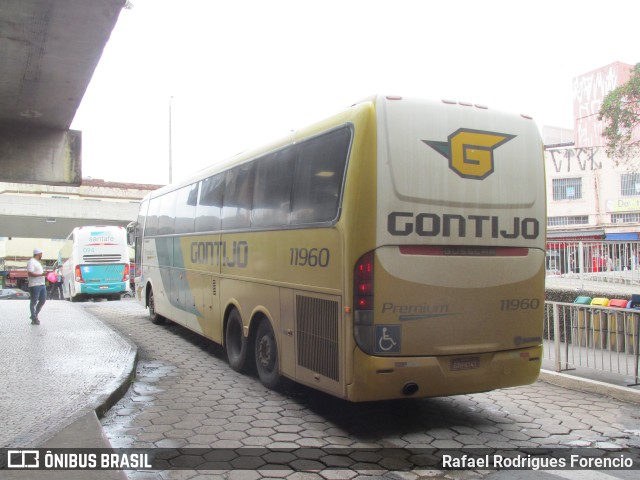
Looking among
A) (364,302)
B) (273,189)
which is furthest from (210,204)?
(364,302)

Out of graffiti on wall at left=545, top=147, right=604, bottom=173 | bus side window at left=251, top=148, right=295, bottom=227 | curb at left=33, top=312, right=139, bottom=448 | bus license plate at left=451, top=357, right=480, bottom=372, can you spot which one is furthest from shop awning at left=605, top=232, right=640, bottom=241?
curb at left=33, top=312, right=139, bottom=448

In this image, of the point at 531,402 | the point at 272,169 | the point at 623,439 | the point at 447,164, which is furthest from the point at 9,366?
the point at 623,439

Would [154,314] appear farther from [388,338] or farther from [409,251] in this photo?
[409,251]

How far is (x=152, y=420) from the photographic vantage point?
5.68 metres

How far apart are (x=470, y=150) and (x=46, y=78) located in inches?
257

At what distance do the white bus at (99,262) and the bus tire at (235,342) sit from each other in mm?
17687

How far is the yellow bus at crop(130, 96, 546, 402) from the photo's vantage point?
16.6 feet

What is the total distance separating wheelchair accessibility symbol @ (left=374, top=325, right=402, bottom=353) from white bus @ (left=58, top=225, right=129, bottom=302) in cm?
2148

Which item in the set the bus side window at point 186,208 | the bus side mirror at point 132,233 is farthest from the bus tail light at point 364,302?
the bus side mirror at point 132,233

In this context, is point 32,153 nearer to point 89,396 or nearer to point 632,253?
point 89,396

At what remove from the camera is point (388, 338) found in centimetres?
504

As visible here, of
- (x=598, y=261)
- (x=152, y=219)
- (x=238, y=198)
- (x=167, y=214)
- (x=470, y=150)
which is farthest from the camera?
(x=598, y=261)

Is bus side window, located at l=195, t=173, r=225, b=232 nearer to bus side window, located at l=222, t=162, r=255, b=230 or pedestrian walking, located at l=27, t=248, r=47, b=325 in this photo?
bus side window, located at l=222, t=162, r=255, b=230

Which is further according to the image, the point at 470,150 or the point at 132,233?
the point at 132,233
